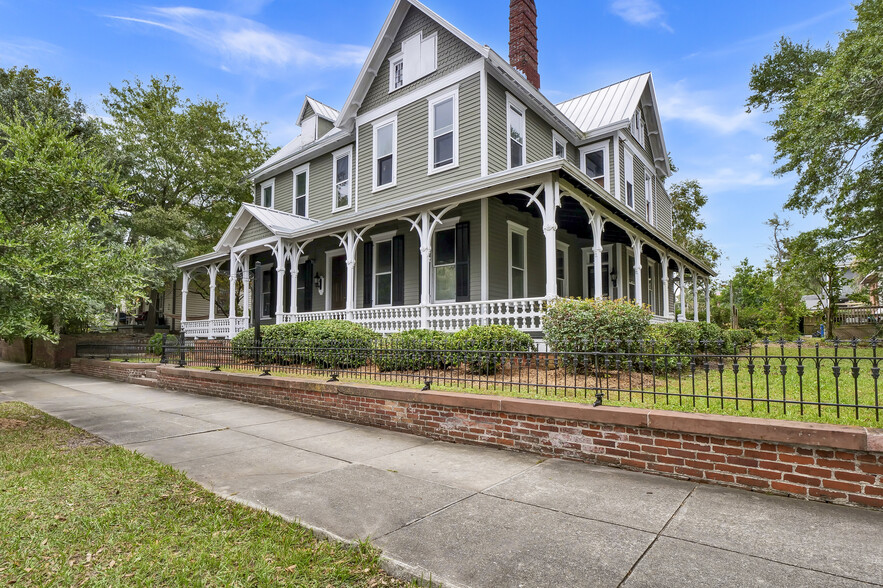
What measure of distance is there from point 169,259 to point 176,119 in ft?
24.4

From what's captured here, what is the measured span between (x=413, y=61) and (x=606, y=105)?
7.95 metres

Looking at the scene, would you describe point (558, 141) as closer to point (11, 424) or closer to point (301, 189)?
point (301, 189)

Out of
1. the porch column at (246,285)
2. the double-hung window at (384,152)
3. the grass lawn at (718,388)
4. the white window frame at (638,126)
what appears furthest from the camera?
the white window frame at (638,126)

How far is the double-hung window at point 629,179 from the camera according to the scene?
17.1 m

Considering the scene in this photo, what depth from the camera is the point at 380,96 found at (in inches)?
615

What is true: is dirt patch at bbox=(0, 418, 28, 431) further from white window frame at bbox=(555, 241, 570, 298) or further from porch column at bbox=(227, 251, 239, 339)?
white window frame at bbox=(555, 241, 570, 298)

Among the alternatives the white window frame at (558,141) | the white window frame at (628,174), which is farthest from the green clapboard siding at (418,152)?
the white window frame at (628,174)

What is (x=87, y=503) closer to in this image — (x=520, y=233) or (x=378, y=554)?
(x=378, y=554)

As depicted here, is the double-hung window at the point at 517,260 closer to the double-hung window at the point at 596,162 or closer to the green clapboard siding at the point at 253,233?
the double-hung window at the point at 596,162

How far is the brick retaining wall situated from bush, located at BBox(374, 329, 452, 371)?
87 cm

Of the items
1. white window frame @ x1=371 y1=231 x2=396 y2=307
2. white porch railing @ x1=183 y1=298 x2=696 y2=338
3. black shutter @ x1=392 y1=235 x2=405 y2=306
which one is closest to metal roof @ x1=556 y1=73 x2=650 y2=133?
white porch railing @ x1=183 y1=298 x2=696 y2=338

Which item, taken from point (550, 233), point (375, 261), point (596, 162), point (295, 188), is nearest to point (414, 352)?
point (550, 233)

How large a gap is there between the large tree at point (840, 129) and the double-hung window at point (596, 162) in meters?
5.58

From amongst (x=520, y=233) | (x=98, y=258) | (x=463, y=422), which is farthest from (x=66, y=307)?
(x=520, y=233)
